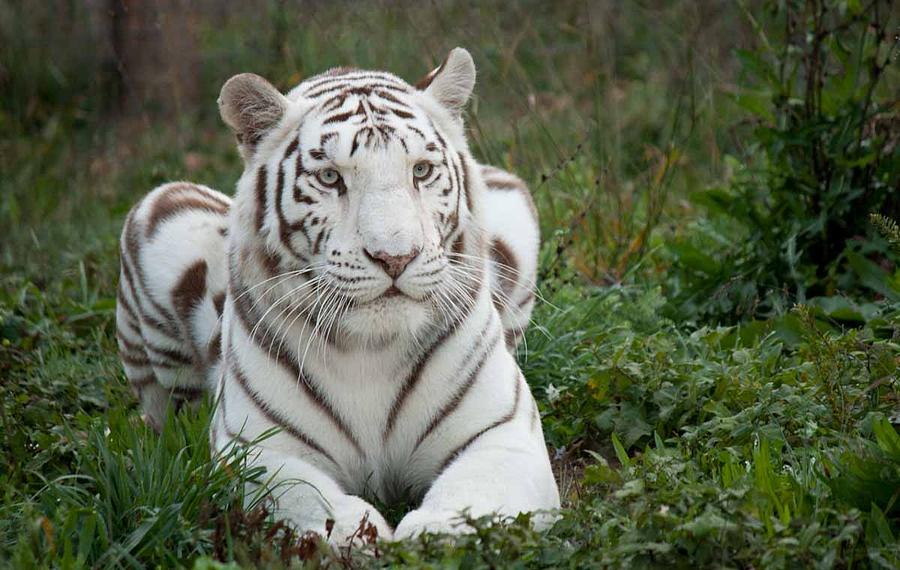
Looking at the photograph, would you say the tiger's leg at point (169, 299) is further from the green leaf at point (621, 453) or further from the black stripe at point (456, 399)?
the green leaf at point (621, 453)

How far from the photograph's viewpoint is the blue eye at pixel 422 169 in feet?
11.1

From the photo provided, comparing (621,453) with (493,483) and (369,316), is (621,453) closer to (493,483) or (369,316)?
(493,483)

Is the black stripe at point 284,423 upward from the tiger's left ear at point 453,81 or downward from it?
downward

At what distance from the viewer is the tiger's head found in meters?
3.19

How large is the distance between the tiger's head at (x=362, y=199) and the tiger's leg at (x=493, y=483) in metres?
0.38

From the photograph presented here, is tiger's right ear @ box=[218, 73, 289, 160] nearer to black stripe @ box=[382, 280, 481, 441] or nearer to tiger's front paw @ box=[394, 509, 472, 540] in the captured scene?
black stripe @ box=[382, 280, 481, 441]

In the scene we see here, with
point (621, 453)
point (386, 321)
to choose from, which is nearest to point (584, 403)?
point (621, 453)

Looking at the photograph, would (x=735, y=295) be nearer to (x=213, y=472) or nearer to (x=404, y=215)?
(x=404, y=215)

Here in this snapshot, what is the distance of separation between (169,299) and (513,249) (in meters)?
1.33

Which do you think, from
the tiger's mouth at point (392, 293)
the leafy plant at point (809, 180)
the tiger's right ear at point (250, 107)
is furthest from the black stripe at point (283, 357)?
the leafy plant at point (809, 180)

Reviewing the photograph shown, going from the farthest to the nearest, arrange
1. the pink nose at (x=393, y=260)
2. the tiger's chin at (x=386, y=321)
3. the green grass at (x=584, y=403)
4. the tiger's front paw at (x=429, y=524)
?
the tiger's chin at (x=386, y=321)
the pink nose at (x=393, y=260)
the tiger's front paw at (x=429, y=524)
the green grass at (x=584, y=403)

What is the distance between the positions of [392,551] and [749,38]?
5.54 m

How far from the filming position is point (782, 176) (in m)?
5.23

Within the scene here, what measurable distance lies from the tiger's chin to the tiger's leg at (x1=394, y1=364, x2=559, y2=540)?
366 mm
